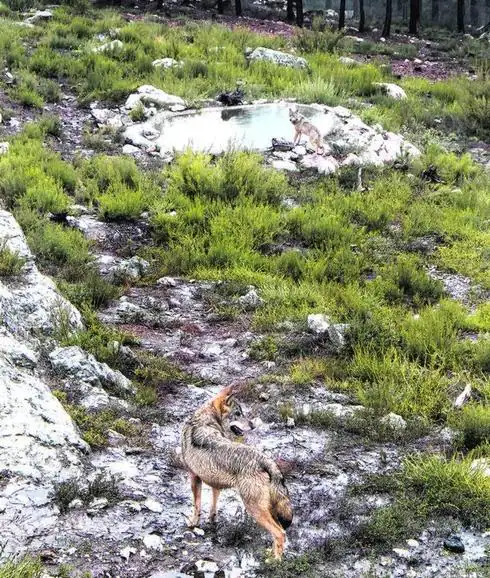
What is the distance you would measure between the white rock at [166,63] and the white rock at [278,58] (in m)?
1.98

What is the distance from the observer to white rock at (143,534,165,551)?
4.34 m

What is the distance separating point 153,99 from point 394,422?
10183mm

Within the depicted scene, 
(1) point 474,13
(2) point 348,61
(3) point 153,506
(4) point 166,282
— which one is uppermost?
(1) point 474,13

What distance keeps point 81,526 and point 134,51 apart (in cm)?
1425

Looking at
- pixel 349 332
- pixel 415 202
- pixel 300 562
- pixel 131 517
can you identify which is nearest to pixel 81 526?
pixel 131 517

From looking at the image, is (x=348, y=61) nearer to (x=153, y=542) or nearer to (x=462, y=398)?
(x=462, y=398)

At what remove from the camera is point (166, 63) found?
1661cm

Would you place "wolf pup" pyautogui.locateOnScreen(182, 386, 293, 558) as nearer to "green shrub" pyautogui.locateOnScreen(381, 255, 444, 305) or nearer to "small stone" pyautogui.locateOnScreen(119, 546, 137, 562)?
"small stone" pyautogui.locateOnScreen(119, 546, 137, 562)

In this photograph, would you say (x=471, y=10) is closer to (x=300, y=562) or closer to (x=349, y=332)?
(x=349, y=332)

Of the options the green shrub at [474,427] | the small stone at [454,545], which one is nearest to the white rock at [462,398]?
the green shrub at [474,427]

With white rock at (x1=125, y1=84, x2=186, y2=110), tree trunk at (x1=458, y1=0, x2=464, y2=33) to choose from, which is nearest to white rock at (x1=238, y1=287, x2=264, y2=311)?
white rock at (x1=125, y1=84, x2=186, y2=110)

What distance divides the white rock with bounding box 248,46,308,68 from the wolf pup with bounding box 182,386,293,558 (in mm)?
13990

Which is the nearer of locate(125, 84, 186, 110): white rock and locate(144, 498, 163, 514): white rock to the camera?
locate(144, 498, 163, 514): white rock

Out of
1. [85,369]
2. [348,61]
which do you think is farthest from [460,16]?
[85,369]
